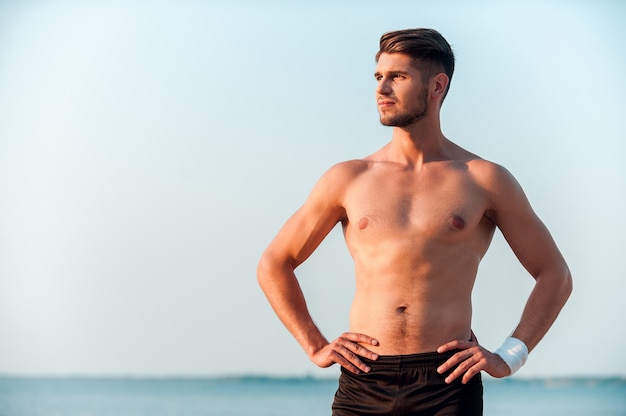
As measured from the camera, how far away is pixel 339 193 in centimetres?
470

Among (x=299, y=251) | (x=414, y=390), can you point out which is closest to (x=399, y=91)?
(x=299, y=251)

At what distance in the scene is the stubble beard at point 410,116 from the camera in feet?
15.1

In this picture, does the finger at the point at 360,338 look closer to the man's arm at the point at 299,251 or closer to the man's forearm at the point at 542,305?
the man's arm at the point at 299,251

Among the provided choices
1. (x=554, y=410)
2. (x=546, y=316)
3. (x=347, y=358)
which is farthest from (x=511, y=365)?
(x=554, y=410)

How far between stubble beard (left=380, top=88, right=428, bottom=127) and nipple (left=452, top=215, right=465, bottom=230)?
421mm

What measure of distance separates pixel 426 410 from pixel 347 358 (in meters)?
0.34

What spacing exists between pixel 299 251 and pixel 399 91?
2.39ft

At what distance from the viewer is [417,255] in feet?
14.7

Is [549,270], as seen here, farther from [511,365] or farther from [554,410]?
[554,410]

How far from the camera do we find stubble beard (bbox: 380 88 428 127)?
182 inches

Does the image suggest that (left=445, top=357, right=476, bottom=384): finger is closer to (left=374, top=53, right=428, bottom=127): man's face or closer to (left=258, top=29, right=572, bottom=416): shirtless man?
(left=258, top=29, right=572, bottom=416): shirtless man

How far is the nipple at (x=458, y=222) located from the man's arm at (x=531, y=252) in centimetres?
16

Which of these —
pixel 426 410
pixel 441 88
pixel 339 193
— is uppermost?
pixel 441 88

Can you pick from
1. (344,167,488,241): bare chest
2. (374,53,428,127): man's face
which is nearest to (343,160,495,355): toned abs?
(344,167,488,241): bare chest
